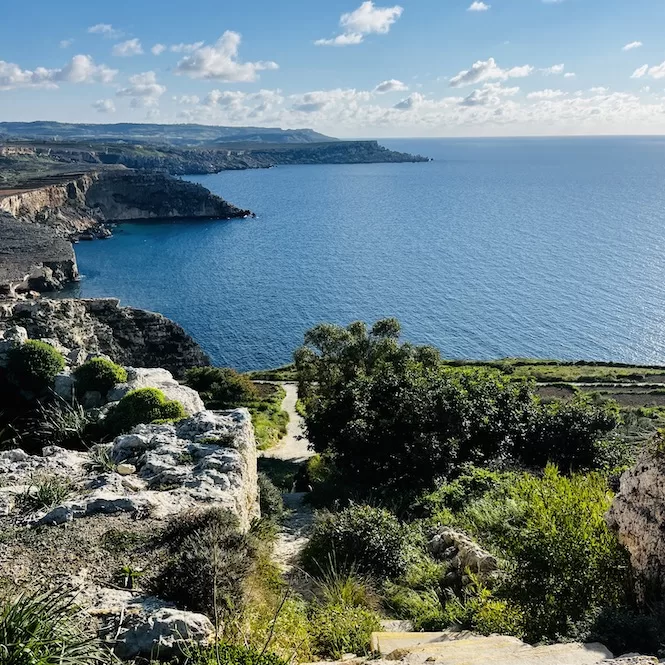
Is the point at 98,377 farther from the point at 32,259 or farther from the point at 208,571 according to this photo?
the point at 32,259

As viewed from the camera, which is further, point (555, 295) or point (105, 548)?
point (555, 295)

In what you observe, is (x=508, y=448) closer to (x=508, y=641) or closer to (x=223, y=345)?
(x=508, y=641)

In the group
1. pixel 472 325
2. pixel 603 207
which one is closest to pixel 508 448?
pixel 472 325

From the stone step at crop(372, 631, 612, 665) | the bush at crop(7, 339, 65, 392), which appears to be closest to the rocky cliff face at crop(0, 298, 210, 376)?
the bush at crop(7, 339, 65, 392)

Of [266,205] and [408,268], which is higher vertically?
[266,205]

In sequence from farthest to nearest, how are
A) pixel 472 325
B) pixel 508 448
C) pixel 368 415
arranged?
1. pixel 472 325
2. pixel 368 415
3. pixel 508 448

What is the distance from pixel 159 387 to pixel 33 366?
18.4 feet

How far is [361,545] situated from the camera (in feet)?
44.6

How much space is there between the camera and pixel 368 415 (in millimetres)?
24922

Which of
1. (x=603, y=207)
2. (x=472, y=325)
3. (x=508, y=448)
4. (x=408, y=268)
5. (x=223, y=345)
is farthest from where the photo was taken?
(x=603, y=207)

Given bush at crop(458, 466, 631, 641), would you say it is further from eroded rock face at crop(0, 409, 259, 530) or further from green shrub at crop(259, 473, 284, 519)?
green shrub at crop(259, 473, 284, 519)

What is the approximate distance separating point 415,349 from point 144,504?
31699 millimetres

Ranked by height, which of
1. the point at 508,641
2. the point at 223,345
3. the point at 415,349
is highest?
the point at 508,641

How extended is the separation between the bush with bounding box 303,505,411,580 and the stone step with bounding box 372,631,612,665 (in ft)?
12.2
